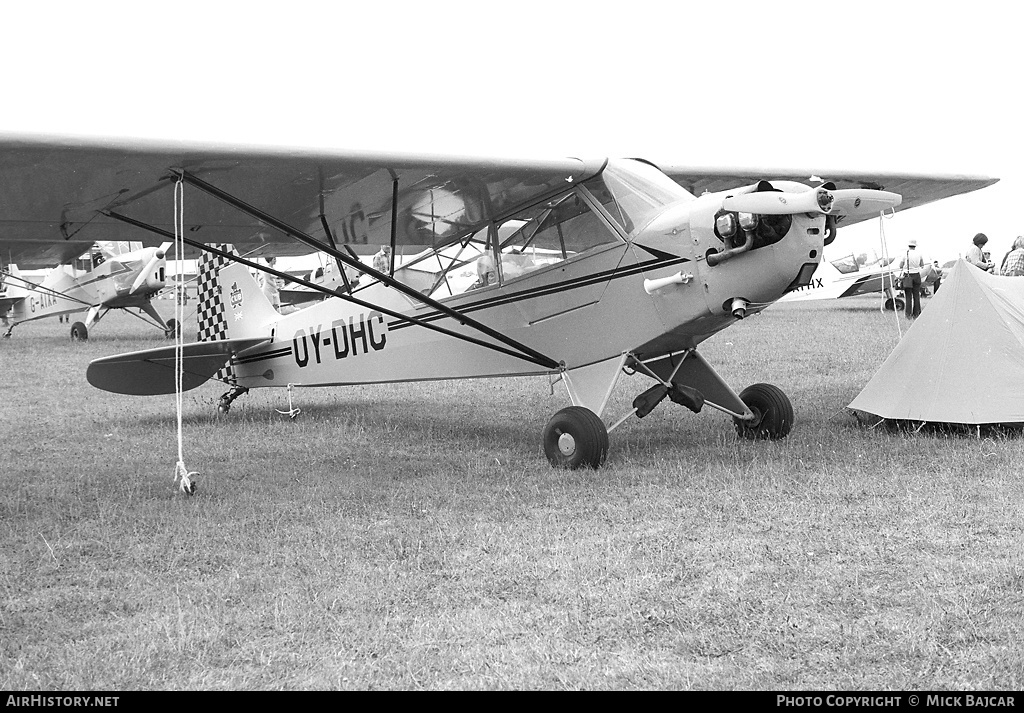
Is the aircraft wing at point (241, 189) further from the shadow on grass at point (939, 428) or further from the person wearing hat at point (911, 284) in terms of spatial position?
the person wearing hat at point (911, 284)

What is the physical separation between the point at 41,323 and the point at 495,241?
101 feet

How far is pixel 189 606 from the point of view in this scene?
395 centimetres

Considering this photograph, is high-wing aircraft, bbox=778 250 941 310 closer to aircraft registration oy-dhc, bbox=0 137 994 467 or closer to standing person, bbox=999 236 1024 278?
standing person, bbox=999 236 1024 278

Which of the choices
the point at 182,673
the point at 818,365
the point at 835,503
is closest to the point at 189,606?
the point at 182,673

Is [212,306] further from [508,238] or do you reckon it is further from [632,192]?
[632,192]

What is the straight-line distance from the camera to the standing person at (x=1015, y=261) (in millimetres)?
11359

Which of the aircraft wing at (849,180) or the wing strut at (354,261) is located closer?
the wing strut at (354,261)

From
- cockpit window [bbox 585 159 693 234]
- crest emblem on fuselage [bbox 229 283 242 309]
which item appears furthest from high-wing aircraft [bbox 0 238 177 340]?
cockpit window [bbox 585 159 693 234]

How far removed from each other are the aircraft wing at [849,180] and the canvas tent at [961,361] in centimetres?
132

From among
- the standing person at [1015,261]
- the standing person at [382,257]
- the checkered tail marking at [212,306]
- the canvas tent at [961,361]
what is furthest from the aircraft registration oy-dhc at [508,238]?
the standing person at [1015,261]

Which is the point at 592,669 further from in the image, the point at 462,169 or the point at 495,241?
the point at 495,241

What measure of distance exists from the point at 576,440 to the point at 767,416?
1888 millimetres

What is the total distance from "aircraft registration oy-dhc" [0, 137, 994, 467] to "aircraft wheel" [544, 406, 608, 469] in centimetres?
1

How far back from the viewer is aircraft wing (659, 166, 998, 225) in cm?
892
